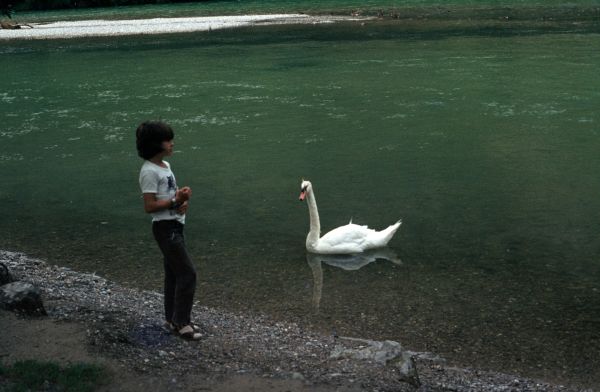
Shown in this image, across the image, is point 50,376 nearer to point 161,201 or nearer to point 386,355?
point 161,201

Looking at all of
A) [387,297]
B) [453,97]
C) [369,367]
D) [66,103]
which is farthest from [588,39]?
[369,367]

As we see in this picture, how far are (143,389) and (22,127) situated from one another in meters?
18.4

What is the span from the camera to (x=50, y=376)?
648 centimetres

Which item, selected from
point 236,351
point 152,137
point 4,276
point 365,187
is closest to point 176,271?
point 236,351

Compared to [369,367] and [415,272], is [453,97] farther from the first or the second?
[369,367]

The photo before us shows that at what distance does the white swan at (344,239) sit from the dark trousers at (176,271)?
3.82 metres

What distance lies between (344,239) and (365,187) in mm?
4001

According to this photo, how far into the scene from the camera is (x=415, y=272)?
35.4ft

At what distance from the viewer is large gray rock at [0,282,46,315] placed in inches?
314

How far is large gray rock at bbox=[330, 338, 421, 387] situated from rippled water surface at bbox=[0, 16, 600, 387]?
743 millimetres

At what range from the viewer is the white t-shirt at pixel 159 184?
7.37 metres

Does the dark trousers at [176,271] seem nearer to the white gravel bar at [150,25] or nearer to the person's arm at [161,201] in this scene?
the person's arm at [161,201]

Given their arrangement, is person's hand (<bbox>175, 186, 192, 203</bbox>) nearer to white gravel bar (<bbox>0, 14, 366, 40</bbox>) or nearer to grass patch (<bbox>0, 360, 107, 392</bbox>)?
grass patch (<bbox>0, 360, 107, 392</bbox>)

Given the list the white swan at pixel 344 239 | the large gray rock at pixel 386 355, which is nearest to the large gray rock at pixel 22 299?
the large gray rock at pixel 386 355
